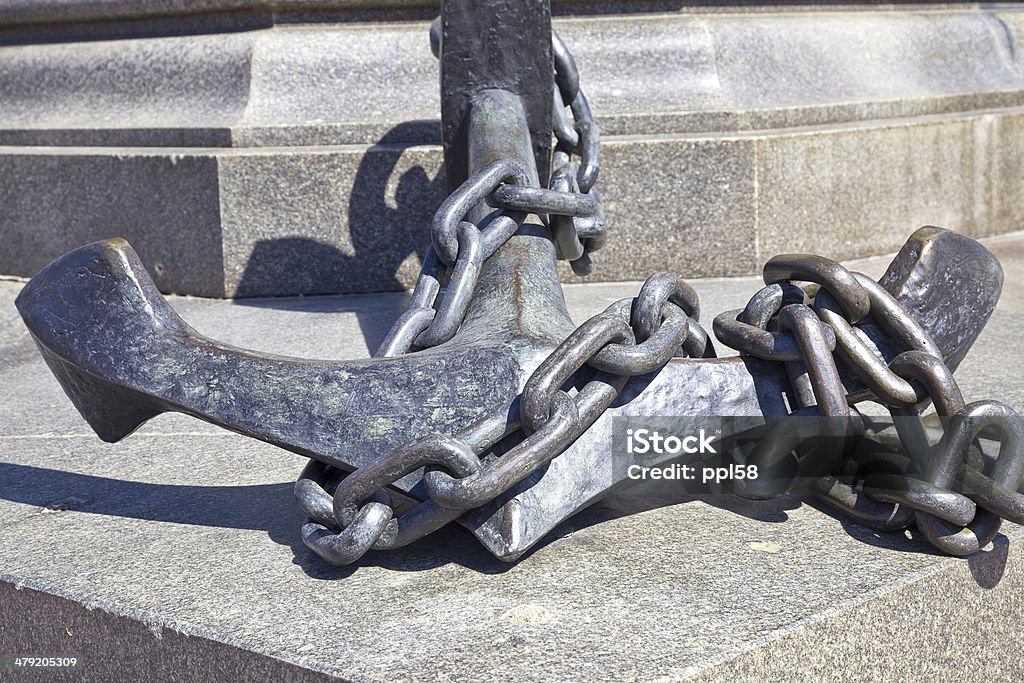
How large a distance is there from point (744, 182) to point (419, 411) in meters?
1.92

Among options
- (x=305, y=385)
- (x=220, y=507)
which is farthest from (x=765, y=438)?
(x=220, y=507)

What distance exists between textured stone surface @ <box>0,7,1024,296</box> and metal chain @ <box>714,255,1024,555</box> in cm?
164

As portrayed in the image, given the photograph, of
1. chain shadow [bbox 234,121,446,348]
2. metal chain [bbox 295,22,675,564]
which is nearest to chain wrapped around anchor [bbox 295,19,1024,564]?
metal chain [bbox 295,22,675,564]

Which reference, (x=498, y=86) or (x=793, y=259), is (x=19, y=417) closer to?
(x=498, y=86)

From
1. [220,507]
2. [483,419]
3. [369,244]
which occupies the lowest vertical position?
[369,244]

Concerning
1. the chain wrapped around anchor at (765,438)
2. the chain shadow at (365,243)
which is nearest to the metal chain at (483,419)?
the chain wrapped around anchor at (765,438)

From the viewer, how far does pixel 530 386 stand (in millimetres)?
1122

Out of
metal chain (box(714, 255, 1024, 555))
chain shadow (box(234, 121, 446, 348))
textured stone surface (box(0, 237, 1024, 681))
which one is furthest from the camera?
chain shadow (box(234, 121, 446, 348))

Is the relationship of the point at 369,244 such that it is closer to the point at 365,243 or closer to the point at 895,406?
the point at 365,243

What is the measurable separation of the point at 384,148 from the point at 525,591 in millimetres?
1873

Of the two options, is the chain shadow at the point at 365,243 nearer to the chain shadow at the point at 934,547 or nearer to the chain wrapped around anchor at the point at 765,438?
the chain wrapped around anchor at the point at 765,438

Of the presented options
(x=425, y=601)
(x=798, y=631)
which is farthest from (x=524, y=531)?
(x=798, y=631)

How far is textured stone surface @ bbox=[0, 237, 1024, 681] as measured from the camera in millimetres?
1096
